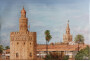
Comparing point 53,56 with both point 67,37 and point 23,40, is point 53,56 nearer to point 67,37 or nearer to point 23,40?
point 67,37

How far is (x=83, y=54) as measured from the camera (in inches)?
544

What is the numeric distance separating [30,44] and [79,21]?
7.14 feet

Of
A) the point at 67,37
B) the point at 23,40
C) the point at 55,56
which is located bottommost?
the point at 55,56

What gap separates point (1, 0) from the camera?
1375 cm

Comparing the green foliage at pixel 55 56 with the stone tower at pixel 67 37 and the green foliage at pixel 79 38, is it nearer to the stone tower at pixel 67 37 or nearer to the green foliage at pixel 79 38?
the stone tower at pixel 67 37

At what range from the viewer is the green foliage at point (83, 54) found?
45.1 feet

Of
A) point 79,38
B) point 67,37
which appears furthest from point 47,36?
point 79,38

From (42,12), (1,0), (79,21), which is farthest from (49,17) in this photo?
(1,0)

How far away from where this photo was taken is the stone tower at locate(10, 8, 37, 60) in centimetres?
1382

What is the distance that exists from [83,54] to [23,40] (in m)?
2.48

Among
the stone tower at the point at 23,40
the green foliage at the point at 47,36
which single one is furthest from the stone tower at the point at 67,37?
the stone tower at the point at 23,40

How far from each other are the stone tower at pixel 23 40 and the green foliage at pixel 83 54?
1.79 meters

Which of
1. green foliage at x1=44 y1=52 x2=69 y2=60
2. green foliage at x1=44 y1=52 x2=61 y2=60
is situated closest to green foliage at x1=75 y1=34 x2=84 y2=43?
green foliage at x1=44 y1=52 x2=69 y2=60

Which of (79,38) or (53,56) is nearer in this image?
(79,38)
